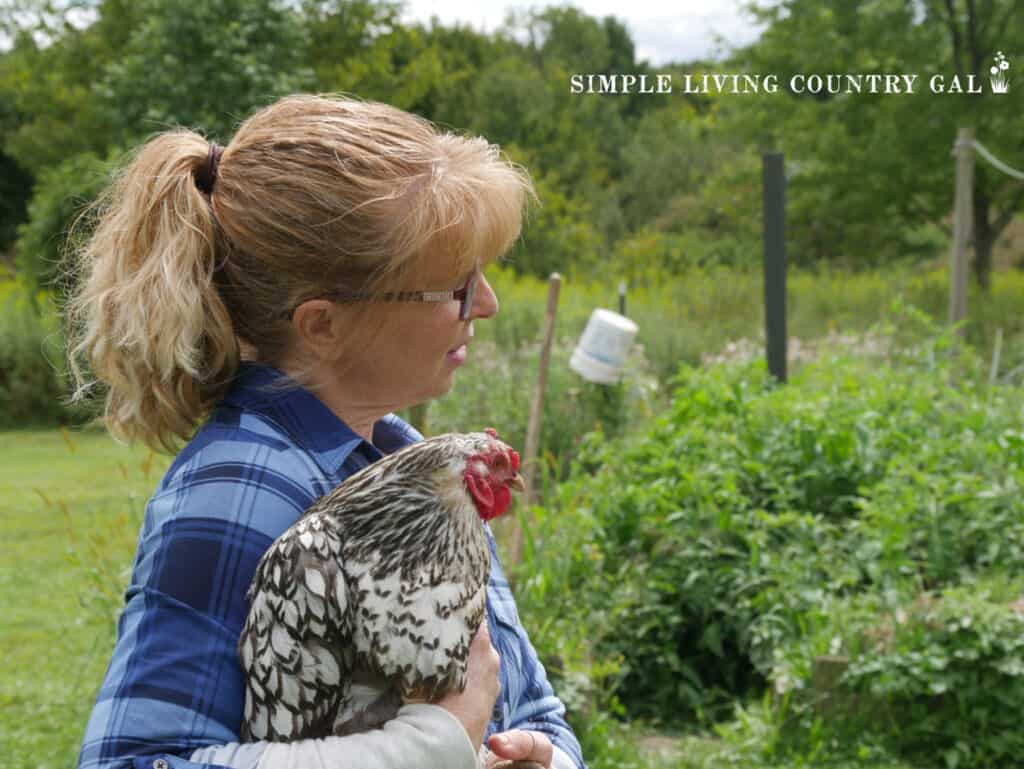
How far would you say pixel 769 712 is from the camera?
164 inches

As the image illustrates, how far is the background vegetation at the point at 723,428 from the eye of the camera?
4070 millimetres

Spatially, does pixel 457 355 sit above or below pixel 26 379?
above

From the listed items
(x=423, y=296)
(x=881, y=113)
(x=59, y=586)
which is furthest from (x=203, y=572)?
(x=881, y=113)

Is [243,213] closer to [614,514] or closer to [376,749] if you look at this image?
[376,749]

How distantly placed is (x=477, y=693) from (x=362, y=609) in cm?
19

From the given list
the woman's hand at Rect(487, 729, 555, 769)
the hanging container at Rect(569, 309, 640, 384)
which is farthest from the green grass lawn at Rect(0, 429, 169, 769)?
the hanging container at Rect(569, 309, 640, 384)

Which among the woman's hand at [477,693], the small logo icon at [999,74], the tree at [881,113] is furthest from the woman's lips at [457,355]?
the tree at [881,113]

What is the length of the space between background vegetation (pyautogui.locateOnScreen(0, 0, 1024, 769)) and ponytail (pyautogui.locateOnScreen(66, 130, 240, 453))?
41 centimetres

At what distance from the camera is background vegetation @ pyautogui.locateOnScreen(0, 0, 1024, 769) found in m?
4.07

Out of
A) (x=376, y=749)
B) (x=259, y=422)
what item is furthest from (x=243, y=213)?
(x=376, y=749)

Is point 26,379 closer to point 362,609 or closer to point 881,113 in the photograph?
point 881,113

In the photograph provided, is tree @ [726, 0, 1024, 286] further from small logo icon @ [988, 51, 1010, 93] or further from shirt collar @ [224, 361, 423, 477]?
shirt collar @ [224, 361, 423, 477]

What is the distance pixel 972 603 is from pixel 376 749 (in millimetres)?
3335

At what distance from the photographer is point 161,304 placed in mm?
1333
